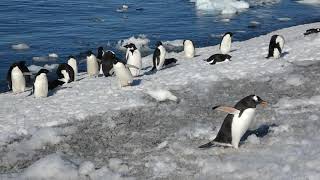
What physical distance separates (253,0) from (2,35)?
57.3 ft

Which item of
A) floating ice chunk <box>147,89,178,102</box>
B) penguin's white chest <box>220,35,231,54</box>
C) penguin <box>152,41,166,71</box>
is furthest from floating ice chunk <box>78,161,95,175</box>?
penguin's white chest <box>220,35,231,54</box>

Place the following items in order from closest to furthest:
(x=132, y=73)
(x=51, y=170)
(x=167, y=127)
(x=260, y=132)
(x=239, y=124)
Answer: (x=51, y=170), (x=239, y=124), (x=260, y=132), (x=167, y=127), (x=132, y=73)

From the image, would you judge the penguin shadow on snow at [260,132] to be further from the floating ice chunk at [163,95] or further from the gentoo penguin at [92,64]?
the gentoo penguin at [92,64]

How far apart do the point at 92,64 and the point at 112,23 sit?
677 inches

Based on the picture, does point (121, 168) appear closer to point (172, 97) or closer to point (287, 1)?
point (172, 97)

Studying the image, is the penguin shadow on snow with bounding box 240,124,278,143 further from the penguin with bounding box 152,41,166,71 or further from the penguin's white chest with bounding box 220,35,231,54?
the penguin's white chest with bounding box 220,35,231,54

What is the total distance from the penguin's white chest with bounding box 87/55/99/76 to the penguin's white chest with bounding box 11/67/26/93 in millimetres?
2487

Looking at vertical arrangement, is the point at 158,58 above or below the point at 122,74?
below

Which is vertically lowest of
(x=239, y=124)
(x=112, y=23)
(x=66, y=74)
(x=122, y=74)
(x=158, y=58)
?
(x=112, y=23)

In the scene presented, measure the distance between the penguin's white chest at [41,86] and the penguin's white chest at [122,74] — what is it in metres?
1.56

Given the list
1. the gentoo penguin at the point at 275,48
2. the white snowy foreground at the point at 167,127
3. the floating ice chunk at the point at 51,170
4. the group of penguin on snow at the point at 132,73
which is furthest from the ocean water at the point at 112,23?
the floating ice chunk at the point at 51,170

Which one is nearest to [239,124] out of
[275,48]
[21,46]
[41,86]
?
[41,86]

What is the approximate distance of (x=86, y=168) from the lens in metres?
8.05

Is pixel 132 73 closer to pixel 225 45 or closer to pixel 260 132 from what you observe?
pixel 225 45
